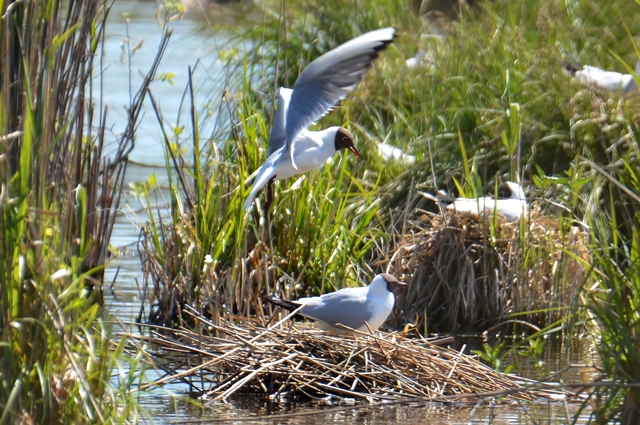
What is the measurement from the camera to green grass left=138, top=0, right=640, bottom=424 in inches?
254

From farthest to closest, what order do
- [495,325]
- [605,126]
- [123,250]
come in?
[123,250] < [605,126] < [495,325]

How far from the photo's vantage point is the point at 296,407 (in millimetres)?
4793

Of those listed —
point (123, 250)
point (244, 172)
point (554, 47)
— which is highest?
point (554, 47)

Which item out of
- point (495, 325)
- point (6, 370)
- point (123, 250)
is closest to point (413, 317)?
point (495, 325)

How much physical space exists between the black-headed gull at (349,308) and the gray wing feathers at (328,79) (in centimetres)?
138

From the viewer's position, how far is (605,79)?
7859 mm

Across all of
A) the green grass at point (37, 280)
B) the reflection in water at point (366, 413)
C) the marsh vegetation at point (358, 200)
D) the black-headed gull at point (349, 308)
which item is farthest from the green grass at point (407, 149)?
the green grass at point (37, 280)

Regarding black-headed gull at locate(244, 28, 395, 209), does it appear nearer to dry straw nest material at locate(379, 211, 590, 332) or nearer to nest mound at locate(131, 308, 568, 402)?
dry straw nest material at locate(379, 211, 590, 332)

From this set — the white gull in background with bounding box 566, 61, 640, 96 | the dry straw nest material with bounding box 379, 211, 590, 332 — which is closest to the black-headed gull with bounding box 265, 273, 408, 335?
the dry straw nest material with bounding box 379, 211, 590, 332

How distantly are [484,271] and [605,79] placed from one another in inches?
81.1

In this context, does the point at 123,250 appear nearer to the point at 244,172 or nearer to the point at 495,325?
the point at 244,172

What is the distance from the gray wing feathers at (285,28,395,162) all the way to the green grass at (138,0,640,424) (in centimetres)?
20

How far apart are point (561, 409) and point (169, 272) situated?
8.98 ft

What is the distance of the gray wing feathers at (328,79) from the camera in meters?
6.60
